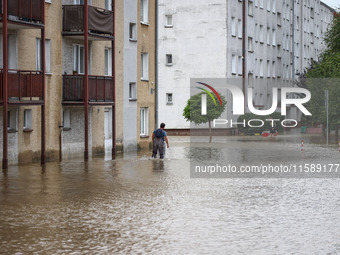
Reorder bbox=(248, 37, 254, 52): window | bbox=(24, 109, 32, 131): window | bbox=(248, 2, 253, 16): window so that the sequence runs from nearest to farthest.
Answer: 1. bbox=(24, 109, 32, 131): window
2. bbox=(248, 2, 253, 16): window
3. bbox=(248, 37, 254, 52): window

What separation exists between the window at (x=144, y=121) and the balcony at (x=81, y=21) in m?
8.44

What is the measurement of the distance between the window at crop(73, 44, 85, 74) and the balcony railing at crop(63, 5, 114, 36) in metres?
0.95

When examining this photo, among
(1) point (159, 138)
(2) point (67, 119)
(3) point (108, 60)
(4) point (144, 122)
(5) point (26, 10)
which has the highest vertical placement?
(5) point (26, 10)

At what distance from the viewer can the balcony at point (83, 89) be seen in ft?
106

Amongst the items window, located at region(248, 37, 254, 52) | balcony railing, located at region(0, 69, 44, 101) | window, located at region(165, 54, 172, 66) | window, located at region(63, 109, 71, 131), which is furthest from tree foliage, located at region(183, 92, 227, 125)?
balcony railing, located at region(0, 69, 44, 101)

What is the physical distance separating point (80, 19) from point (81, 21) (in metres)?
0.09

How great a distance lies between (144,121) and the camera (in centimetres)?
4181

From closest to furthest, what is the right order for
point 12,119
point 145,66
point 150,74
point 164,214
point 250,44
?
point 164,214, point 12,119, point 145,66, point 150,74, point 250,44

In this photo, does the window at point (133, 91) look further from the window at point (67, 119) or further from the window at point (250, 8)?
the window at point (250, 8)

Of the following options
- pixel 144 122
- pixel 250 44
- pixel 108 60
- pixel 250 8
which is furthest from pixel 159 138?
pixel 250 8

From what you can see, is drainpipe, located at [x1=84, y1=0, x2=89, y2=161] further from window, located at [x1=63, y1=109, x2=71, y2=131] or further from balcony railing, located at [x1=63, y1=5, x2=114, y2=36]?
window, located at [x1=63, y1=109, x2=71, y2=131]

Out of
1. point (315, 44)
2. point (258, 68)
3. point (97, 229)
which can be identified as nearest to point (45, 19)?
point (97, 229)

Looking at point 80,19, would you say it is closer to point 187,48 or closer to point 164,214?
point 164,214

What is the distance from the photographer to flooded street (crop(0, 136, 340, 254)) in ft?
36.4
